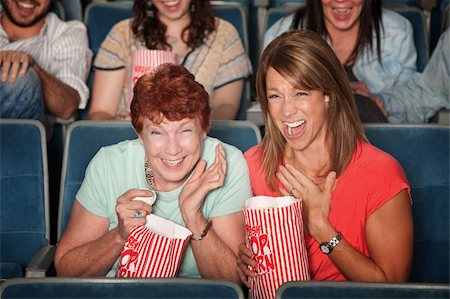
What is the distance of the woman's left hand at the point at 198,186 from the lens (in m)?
1.80

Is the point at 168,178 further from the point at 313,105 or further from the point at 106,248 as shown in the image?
the point at 313,105

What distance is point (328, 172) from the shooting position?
195 centimetres

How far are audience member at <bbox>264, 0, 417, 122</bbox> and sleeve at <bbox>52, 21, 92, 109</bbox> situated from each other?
2.09ft

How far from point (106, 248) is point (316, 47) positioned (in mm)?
626

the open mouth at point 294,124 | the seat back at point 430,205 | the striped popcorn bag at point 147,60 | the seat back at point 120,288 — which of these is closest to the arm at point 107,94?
the striped popcorn bag at point 147,60

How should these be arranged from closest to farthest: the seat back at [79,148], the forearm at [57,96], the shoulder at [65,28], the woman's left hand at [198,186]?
the woman's left hand at [198,186] → the seat back at [79,148] → the forearm at [57,96] → the shoulder at [65,28]

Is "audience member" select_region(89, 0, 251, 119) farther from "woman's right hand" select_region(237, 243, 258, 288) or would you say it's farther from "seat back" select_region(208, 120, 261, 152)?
"woman's right hand" select_region(237, 243, 258, 288)

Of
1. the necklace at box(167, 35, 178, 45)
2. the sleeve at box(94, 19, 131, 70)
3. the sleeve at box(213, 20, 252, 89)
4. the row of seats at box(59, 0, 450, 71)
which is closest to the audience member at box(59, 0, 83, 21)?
the row of seats at box(59, 0, 450, 71)

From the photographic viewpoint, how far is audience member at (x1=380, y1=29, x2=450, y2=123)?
9.32ft

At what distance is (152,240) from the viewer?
65.3 inches

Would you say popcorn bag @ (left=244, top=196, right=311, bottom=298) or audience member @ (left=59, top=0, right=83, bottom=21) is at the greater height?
audience member @ (left=59, top=0, right=83, bottom=21)

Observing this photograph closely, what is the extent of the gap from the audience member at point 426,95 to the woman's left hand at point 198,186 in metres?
1.17

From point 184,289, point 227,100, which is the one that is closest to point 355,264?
point 184,289

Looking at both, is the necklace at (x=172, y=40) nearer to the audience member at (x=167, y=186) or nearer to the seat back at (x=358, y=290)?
the audience member at (x=167, y=186)
